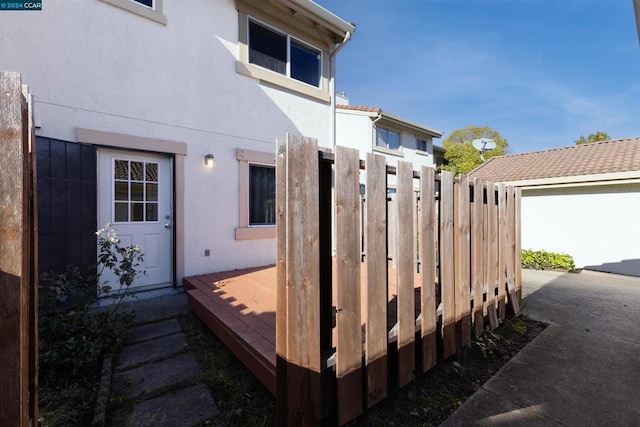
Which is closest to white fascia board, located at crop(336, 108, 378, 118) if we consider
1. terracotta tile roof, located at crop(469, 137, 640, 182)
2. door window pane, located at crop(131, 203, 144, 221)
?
terracotta tile roof, located at crop(469, 137, 640, 182)

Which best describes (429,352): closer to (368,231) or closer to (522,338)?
(368,231)

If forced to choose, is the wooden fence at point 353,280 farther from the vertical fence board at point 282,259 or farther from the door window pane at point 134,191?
the door window pane at point 134,191

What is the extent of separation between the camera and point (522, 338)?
128 inches

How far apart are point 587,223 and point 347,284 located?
8.36m

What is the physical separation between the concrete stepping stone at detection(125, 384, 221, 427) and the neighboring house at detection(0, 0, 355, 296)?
99.4 inches

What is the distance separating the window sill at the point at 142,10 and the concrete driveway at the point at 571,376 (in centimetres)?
607

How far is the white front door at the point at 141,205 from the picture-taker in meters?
A: 4.00

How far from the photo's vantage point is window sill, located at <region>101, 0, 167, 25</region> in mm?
4047

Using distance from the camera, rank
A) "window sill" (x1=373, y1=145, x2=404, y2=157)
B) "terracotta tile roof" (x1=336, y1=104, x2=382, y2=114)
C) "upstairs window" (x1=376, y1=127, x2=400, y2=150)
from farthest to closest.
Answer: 1. "upstairs window" (x1=376, y1=127, x2=400, y2=150)
2. "window sill" (x1=373, y1=145, x2=404, y2=157)
3. "terracotta tile roof" (x1=336, y1=104, x2=382, y2=114)

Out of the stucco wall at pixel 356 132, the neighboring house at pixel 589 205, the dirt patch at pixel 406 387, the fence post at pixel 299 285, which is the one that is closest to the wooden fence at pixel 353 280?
the fence post at pixel 299 285

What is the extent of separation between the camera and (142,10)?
421 cm

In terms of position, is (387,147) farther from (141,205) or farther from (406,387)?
(406,387)

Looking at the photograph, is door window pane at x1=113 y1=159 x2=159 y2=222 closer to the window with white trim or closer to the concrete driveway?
the concrete driveway

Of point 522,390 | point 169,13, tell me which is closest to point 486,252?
point 522,390
